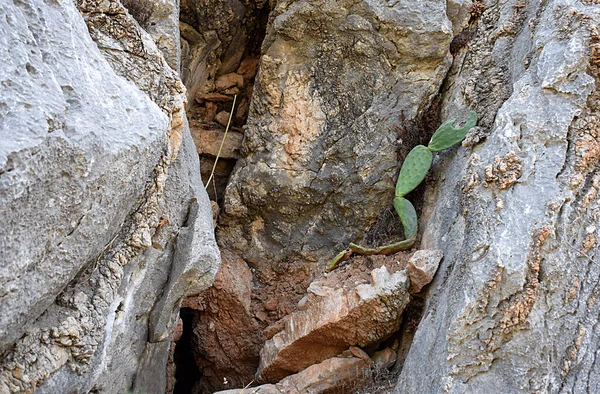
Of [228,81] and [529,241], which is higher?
[529,241]

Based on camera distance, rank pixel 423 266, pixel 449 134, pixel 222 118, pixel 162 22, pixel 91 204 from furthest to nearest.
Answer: pixel 222 118 < pixel 449 134 < pixel 162 22 < pixel 423 266 < pixel 91 204

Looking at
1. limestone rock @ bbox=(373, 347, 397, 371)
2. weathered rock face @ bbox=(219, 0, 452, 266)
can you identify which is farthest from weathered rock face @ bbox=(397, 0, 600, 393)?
weathered rock face @ bbox=(219, 0, 452, 266)

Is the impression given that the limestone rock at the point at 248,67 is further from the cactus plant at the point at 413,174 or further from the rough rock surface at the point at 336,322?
the rough rock surface at the point at 336,322

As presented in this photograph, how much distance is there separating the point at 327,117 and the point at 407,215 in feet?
3.95

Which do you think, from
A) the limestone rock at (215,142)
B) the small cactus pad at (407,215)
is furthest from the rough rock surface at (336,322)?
the limestone rock at (215,142)

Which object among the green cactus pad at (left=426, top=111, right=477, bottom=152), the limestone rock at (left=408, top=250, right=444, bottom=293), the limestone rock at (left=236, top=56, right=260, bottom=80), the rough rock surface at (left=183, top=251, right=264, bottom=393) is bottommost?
the rough rock surface at (left=183, top=251, right=264, bottom=393)

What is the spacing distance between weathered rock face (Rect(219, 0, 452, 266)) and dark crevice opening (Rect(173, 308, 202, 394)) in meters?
0.87

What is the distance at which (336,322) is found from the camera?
435 centimetres

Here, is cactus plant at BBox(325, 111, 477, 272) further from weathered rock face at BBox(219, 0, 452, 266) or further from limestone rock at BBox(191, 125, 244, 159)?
limestone rock at BBox(191, 125, 244, 159)

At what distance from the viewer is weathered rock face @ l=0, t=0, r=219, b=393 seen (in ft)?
8.61

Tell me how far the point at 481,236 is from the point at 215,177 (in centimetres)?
308

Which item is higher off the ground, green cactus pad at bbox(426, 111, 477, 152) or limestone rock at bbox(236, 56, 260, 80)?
green cactus pad at bbox(426, 111, 477, 152)

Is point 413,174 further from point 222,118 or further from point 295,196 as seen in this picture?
point 222,118

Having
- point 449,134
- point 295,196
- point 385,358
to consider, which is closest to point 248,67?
point 295,196
